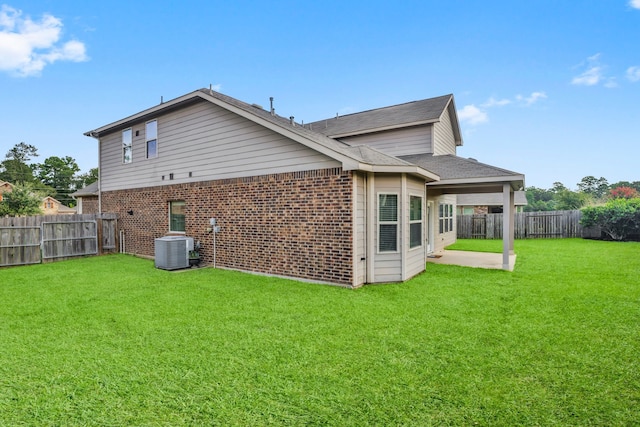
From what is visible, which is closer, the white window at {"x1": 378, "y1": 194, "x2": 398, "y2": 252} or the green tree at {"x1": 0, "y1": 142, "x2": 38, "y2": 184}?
the white window at {"x1": 378, "y1": 194, "x2": 398, "y2": 252}

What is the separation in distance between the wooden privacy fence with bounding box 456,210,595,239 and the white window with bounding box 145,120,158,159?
17312 mm

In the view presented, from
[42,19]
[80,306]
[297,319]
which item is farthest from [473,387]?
[42,19]

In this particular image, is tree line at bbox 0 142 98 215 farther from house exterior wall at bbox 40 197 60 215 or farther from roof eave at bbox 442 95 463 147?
roof eave at bbox 442 95 463 147

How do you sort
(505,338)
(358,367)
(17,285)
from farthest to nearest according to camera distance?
(17,285), (505,338), (358,367)

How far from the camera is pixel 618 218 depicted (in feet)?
51.4

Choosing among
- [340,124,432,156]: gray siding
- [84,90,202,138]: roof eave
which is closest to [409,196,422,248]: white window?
[340,124,432,156]: gray siding

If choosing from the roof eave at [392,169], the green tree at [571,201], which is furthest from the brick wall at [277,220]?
the green tree at [571,201]

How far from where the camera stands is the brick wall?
22.1 ft

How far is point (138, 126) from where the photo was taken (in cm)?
1120

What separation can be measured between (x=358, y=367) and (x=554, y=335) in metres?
2.75

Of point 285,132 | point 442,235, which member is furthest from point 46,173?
point 442,235

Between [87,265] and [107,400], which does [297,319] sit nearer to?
[107,400]

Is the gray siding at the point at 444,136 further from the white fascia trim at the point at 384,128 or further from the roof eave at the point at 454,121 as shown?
the white fascia trim at the point at 384,128

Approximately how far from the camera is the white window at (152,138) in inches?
421
